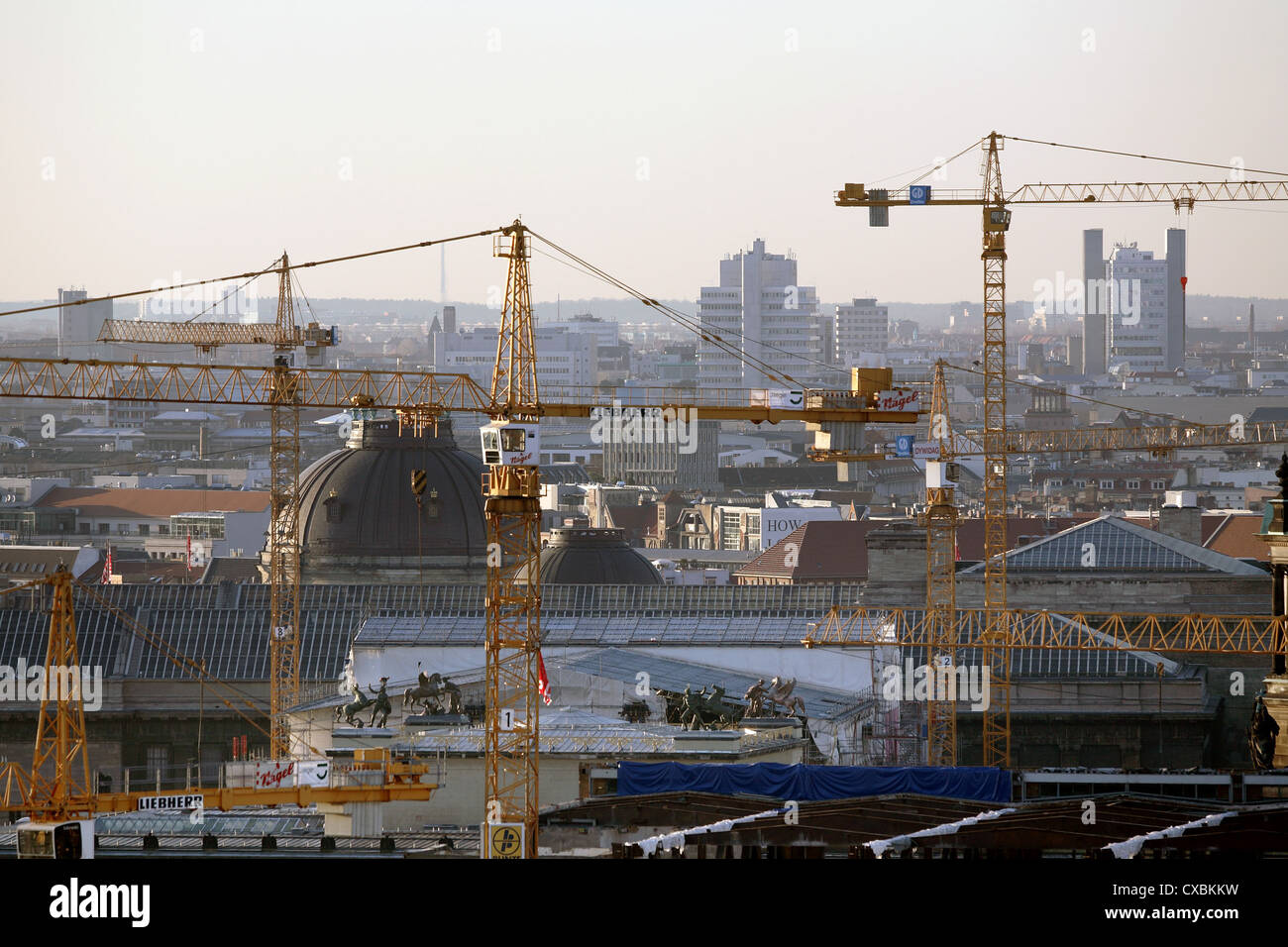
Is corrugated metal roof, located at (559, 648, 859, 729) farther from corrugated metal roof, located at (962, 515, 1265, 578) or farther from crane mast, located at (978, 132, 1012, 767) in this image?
corrugated metal roof, located at (962, 515, 1265, 578)

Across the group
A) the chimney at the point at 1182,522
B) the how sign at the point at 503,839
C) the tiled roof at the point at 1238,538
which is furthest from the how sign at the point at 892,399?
the tiled roof at the point at 1238,538

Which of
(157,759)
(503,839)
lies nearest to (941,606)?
(157,759)

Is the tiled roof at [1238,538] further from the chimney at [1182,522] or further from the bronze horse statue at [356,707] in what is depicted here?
the bronze horse statue at [356,707]


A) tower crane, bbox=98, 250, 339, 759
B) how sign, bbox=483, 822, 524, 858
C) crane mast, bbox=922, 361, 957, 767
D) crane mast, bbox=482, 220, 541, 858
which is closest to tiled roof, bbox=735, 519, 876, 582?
tower crane, bbox=98, 250, 339, 759

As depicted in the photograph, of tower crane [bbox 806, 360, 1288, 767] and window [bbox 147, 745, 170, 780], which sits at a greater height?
tower crane [bbox 806, 360, 1288, 767]

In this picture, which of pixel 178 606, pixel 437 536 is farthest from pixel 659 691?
pixel 437 536

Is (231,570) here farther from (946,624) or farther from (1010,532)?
(946,624)

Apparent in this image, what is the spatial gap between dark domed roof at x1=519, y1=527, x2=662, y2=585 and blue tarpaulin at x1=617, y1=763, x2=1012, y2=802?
4966cm

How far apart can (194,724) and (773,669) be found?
877 inches

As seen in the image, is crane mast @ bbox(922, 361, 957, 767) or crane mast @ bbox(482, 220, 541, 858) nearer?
crane mast @ bbox(482, 220, 541, 858)

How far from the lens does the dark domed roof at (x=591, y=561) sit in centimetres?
10856

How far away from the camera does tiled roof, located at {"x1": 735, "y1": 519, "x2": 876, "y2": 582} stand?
14925 centimetres

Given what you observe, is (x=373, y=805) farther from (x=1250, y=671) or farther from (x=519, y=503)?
(x=1250, y=671)
